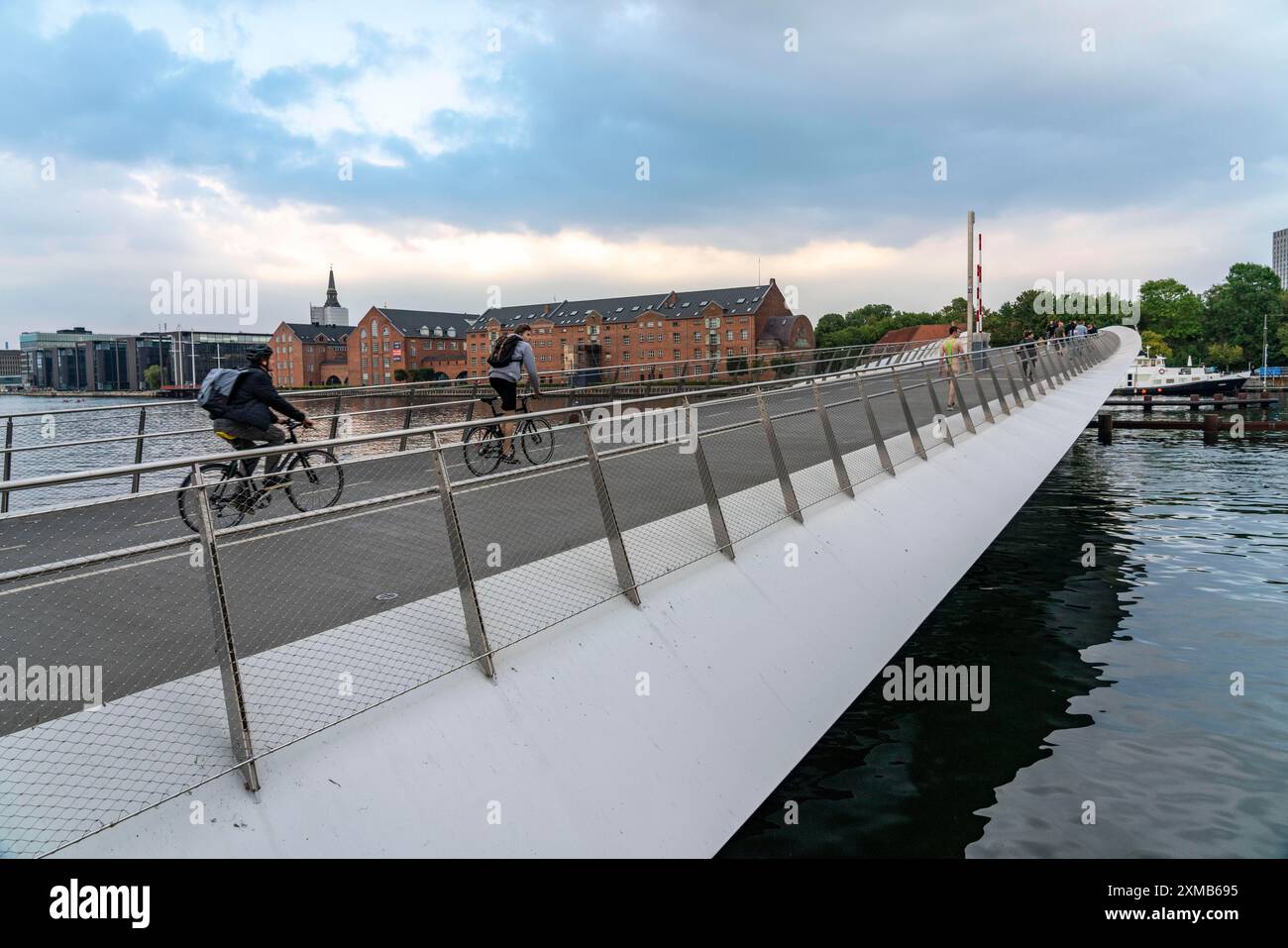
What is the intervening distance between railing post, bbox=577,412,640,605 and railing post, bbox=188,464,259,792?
2320 millimetres

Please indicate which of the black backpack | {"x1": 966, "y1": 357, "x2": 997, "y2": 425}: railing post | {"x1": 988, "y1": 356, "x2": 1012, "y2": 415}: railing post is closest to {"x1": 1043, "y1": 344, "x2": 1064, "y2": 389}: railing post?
{"x1": 988, "y1": 356, "x2": 1012, "y2": 415}: railing post

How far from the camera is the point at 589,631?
529 centimetres

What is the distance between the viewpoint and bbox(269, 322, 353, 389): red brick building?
5699 inches

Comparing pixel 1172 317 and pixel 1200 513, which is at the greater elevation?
pixel 1172 317

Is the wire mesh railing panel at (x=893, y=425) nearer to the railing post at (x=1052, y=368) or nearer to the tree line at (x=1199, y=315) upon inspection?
the railing post at (x=1052, y=368)

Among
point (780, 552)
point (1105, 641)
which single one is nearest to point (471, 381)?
point (780, 552)

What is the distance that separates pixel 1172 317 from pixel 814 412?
522 feet

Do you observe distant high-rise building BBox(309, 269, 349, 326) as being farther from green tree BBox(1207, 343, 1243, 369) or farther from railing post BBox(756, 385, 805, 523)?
railing post BBox(756, 385, 805, 523)

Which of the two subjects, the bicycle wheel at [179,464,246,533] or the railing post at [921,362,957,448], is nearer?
the bicycle wheel at [179,464,246,533]

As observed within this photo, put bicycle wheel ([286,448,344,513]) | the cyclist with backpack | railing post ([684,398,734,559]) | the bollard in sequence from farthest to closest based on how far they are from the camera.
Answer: the bollard → the cyclist with backpack → railing post ([684,398,734,559]) → bicycle wheel ([286,448,344,513])

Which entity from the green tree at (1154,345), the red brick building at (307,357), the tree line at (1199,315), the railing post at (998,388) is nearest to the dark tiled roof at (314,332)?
the red brick building at (307,357)

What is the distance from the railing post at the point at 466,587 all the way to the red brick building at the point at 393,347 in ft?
441

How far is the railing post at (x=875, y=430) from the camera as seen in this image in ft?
33.1

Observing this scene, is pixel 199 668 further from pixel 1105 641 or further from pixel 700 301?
pixel 700 301
